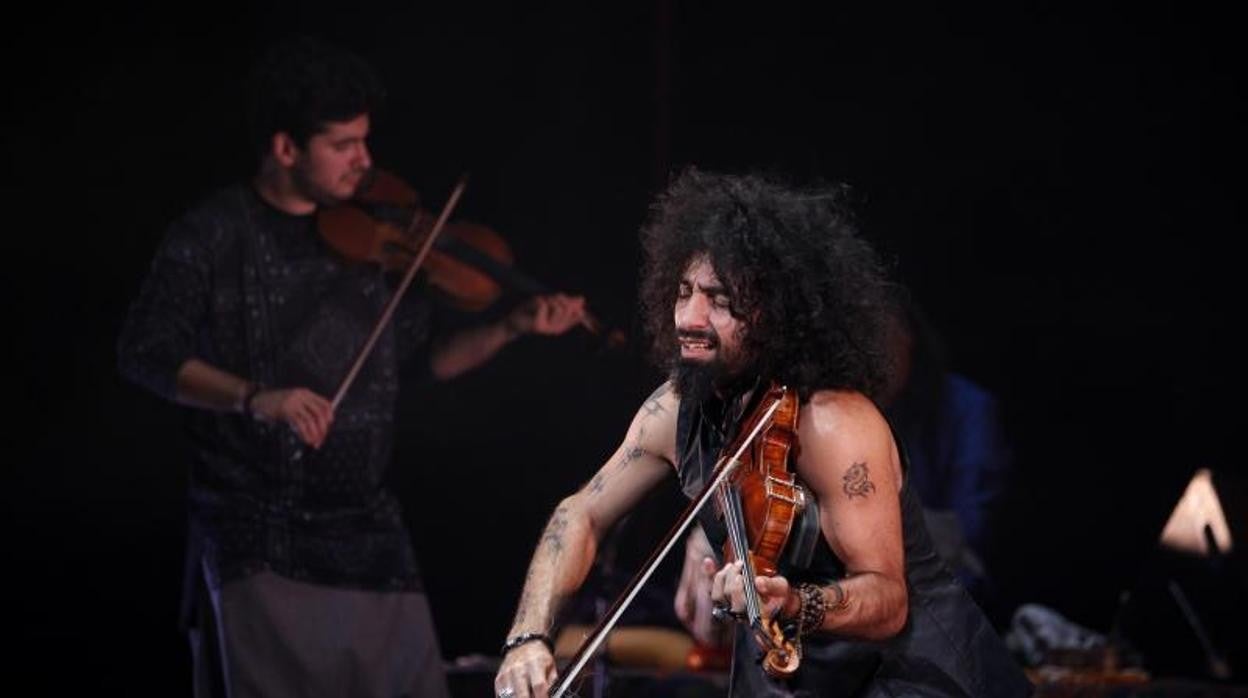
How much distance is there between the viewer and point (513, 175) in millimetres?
5758

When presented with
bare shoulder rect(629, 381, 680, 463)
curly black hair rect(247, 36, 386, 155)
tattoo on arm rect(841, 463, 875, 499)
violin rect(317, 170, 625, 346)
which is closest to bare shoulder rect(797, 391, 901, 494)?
tattoo on arm rect(841, 463, 875, 499)

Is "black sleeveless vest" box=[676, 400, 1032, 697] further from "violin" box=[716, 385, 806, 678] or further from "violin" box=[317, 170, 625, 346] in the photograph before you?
"violin" box=[317, 170, 625, 346]

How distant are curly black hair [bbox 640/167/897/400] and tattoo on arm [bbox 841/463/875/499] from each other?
188 mm

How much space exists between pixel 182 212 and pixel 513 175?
3.39ft

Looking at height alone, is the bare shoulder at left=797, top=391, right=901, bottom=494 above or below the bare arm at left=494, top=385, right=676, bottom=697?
above

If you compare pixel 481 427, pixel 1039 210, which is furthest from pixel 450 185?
pixel 1039 210

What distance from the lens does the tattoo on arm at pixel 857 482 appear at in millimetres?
3076

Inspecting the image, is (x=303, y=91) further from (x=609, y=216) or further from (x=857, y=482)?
(x=857, y=482)

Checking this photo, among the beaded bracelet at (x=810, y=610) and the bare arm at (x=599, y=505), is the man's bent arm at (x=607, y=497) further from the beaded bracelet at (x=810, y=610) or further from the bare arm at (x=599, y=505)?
the beaded bracelet at (x=810, y=610)

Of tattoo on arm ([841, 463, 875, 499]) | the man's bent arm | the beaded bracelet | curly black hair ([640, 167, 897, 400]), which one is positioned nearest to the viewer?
the beaded bracelet

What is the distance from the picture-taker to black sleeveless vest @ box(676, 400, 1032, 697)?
10.4ft

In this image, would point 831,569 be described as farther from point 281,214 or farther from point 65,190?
point 65,190

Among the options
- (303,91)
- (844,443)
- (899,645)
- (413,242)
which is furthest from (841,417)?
(303,91)

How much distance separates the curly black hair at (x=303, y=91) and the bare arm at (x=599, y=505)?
2368mm
